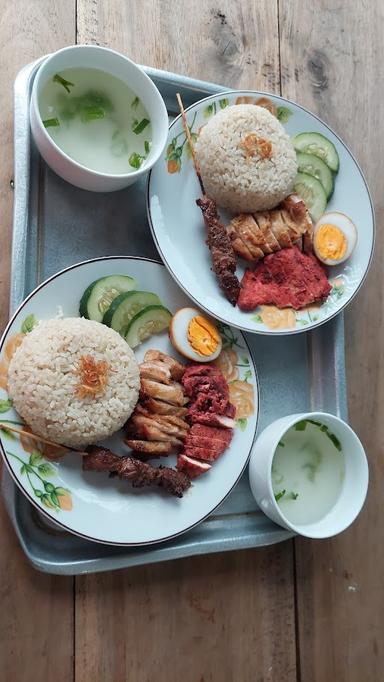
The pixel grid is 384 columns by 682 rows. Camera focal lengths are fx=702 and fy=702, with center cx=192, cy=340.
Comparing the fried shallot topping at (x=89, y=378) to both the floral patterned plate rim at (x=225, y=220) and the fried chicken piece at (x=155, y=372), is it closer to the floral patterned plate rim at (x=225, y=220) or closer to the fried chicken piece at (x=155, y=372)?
the fried chicken piece at (x=155, y=372)

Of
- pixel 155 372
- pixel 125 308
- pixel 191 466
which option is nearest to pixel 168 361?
pixel 155 372

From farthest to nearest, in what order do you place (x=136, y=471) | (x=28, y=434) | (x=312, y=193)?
(x=312, y=193), (x=136, y=471), (x=28, y=434)

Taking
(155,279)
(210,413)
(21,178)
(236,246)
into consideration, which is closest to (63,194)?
(21,178)

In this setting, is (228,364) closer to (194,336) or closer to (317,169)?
(194,336)

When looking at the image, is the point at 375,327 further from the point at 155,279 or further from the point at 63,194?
the point at 63,194

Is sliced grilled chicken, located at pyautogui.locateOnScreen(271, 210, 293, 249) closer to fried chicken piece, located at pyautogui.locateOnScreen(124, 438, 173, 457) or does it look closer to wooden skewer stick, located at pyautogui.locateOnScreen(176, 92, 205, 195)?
wooden skewer stick, located at pyautogui.locateOnScreen(176, 92, 205, 195)

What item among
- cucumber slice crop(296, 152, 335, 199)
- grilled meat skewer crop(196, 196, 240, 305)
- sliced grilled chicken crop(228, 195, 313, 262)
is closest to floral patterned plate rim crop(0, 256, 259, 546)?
grilled meat skewer crop(196, 196, 240, 305)

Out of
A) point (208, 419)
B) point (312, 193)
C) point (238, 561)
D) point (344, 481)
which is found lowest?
point (238, 561)
